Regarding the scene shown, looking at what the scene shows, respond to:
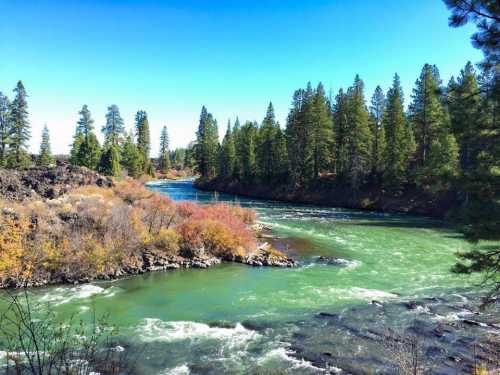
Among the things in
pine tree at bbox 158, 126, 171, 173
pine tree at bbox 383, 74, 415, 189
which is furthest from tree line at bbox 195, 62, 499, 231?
pine tree at bbox 158, 126, 171, 173

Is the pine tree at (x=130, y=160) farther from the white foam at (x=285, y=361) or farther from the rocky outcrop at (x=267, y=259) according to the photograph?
the white foam at (x=285, y=361)

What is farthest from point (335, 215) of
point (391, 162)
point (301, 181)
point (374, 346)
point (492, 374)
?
point (492, 374)

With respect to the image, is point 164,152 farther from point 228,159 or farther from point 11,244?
point 11,244

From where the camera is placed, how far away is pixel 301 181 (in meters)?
60.9

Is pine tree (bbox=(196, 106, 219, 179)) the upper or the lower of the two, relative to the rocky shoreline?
upper

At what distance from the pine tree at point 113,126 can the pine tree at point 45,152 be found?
10848 mm

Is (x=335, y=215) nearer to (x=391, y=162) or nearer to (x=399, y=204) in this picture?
(x=399, y=204)

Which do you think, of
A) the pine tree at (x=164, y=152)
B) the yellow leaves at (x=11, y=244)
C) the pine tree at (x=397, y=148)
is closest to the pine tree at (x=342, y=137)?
the pine tree at (x=397, y=148)

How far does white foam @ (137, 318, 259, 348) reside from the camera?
12.4m

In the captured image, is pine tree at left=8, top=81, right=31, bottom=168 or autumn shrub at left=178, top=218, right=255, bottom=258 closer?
autumn shrub at left=178, top=218, right=255, bottom=258

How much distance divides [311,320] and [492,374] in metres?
6.26

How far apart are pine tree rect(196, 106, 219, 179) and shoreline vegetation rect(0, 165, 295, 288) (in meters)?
59.0

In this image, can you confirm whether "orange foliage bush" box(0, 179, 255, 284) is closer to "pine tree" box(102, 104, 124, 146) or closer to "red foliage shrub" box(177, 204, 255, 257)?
"red foliage shrub" box(177, 204, 255, 257)

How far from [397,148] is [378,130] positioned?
29.2ft
